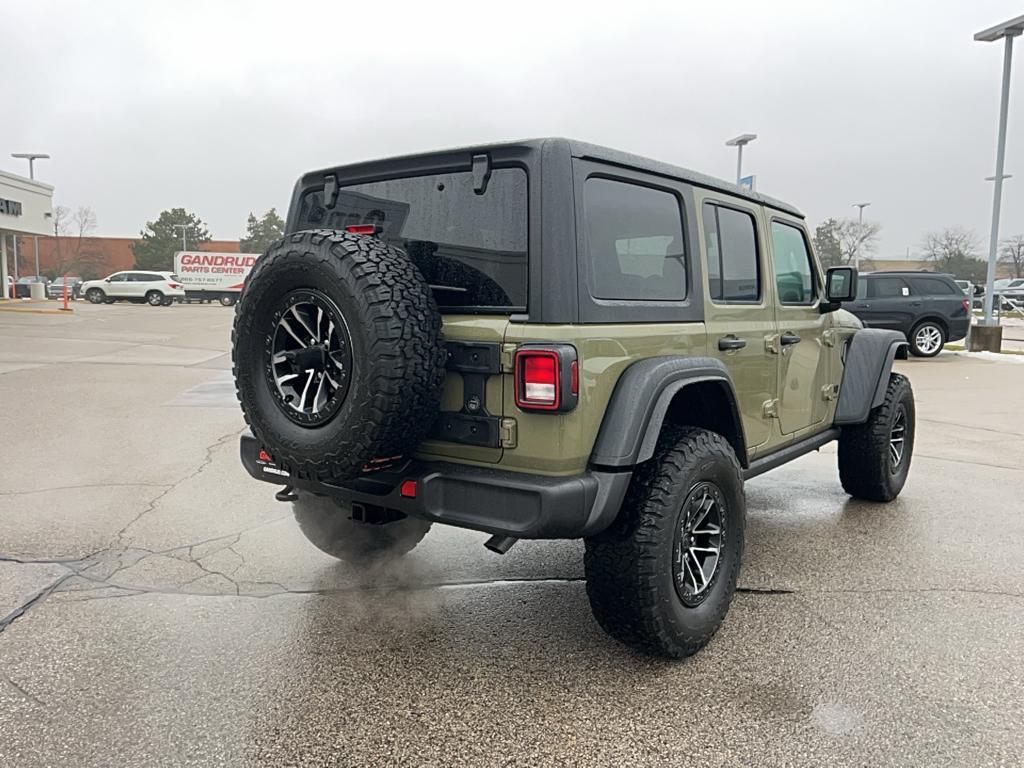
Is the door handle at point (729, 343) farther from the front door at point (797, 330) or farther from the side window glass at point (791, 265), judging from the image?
the side window glass at point (791, 265)

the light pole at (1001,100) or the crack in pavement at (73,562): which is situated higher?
the light pole at (1001,100)

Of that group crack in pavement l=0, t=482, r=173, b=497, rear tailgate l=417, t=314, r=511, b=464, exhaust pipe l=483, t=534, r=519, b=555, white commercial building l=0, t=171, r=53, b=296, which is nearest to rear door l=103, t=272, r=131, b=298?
white commercial building l=0, t=171, r=53, b=296

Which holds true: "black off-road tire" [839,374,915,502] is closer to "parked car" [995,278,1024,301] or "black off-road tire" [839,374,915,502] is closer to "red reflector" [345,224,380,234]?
"red reflector" [345,224,380,234]

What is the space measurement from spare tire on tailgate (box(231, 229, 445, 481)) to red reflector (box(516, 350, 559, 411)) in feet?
0.94

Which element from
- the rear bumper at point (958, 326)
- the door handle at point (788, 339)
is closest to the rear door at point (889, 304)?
the rear bumper at point (958, 326)

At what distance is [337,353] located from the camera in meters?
2.75

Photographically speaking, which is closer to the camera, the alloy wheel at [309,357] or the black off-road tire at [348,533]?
the alloy wheel at [309,357]

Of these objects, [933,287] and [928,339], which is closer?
[933,287]

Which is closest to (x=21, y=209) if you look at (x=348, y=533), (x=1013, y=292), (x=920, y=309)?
(x=920, y=309)

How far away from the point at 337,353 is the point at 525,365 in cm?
66

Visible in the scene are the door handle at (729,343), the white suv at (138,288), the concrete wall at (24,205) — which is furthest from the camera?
the white suv at (138,288)

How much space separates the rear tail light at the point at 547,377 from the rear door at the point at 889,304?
47.7ft

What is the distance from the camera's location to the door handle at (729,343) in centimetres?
344

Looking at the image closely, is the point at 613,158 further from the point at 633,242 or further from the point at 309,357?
the point at 309,357
